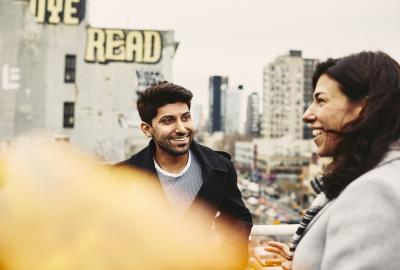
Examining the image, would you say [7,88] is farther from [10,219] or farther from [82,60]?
[10,219]

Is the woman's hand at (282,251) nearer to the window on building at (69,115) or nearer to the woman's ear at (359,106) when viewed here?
the woman's ear at (359,106)

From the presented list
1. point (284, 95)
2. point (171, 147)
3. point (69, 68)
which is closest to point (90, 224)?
point (171, 147)

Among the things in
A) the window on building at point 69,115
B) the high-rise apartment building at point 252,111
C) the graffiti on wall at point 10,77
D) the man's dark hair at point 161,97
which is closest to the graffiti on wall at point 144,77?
the window on building at point 69,115

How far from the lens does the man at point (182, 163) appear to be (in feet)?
8.44

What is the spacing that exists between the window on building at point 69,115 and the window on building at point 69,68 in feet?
4.76

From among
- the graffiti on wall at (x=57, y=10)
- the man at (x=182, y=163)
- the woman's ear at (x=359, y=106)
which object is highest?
the graffiti on wall at (x=57, y=10)

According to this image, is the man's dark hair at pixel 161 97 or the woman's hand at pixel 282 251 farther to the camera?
the man's dark hair at pixel 161 97

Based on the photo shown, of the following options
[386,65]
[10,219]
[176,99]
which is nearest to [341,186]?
[386,65]

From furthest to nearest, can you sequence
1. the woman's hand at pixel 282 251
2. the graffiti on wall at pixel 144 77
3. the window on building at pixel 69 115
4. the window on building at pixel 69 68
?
the graffiti on wall at pixel 144 77 < the window on building at pixel 69 68 < the window on building at pixel 69 115 < the woman's hand at pixel 282 251

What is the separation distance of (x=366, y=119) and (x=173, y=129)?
56.1 inches

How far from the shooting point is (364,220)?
1264mm

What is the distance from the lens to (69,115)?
23359mm

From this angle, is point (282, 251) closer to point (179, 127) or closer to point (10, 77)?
point (179, 127)

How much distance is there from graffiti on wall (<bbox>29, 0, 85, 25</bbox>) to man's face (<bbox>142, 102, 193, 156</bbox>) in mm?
22650
